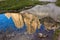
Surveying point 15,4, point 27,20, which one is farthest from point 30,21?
point 15,4

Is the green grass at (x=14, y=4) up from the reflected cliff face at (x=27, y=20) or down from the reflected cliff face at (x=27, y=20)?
up

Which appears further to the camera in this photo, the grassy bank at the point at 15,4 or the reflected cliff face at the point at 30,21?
the grassy bank at the point at 15,4

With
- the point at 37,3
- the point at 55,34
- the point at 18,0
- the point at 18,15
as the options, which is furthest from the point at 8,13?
the point at 55,34

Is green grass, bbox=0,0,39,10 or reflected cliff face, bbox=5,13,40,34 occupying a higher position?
green grass, bbox=0,0,39,10

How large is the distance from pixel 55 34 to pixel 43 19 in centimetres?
31

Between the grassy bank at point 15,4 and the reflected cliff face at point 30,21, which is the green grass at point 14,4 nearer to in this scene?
the grassy bank at point 15,4

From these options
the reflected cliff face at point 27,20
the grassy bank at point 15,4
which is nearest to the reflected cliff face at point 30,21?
the reflected cliff face at point 27,20

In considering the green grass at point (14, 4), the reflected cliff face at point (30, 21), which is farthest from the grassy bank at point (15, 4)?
the reflected cliff face at point (30, 21)

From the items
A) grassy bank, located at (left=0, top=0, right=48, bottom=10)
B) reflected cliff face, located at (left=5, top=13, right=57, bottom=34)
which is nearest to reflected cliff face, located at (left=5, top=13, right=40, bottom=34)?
reflected cliff face, located at (left=5, top=13, right=57, bottom=34)

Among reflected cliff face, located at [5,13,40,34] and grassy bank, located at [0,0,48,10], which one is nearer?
reflected cliff face, located at [5,13,40,34]

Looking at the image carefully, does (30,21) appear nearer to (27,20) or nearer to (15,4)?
(27,20)

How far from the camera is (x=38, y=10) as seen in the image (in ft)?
9.69

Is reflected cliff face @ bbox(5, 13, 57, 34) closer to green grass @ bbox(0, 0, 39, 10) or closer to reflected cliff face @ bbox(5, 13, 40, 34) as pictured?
reflected cliff face @ bbox(5, 13, 40, 34)

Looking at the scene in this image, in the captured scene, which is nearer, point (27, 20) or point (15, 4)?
point (27, 20)
